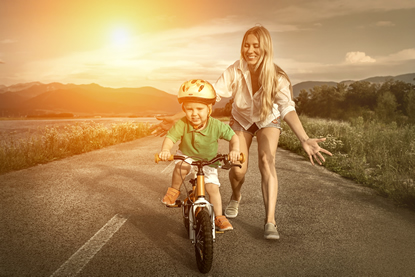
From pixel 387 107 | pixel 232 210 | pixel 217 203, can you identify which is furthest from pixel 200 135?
pixel 387 107

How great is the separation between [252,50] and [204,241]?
232 cm

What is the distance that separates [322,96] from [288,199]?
91.8m

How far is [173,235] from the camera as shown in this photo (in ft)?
14.2

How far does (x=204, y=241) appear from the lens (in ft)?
10.7

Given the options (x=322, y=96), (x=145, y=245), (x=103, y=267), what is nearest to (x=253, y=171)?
(x=145, y=245)

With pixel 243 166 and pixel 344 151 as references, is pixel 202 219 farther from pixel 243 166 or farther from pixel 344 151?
pixel 344 151

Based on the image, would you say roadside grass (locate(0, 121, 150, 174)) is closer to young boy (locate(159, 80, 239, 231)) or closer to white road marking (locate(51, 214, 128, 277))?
white road marking (locate(51, 214, 128, 277))

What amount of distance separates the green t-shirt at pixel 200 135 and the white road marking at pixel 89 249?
1404 mm

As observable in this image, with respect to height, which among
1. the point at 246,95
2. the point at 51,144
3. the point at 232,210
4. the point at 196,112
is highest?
the point at 246,95

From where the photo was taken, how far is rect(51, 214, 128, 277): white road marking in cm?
333

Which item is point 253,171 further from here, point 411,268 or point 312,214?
point 411,268

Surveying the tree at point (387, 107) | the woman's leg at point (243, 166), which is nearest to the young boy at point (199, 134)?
the woman's leg at point (243, 166)

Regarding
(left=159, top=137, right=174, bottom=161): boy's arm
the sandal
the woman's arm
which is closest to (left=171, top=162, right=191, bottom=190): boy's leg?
(left=159, top=137, right=174, bottom=161): boy's arm

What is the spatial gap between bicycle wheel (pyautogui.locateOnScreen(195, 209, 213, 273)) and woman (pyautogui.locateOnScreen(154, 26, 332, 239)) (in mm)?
1053
